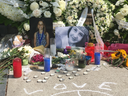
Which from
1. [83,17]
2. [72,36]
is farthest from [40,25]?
[83,17]

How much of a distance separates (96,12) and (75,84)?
10.4ft

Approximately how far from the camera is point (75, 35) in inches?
178

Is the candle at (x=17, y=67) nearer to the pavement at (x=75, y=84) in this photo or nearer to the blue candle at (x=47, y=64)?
the pavement at (x=75, y=84)

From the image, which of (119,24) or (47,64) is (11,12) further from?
(119,24)

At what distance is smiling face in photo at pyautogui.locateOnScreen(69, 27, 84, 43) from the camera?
4520 mm

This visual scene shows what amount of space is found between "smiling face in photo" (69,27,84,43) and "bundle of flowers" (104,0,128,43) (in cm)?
Result: 96

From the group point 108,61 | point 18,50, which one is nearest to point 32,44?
point 18,50

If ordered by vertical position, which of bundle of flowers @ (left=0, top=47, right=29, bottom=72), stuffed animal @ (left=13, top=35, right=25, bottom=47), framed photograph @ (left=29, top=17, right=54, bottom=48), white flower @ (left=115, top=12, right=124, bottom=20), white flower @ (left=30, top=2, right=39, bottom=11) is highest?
white flower @ (left=30, top=2, right=39, bottom=11)

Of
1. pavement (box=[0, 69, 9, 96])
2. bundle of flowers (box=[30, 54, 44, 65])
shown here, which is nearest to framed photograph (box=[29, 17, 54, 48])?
bundle of flowers (box=[30, 54, 44, 65])

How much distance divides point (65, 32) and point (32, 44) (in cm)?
109

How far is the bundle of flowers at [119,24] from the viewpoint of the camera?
14.9 feet

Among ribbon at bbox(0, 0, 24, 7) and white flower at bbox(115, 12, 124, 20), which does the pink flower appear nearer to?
ribbon at bbox(0, 0, 24, 7)

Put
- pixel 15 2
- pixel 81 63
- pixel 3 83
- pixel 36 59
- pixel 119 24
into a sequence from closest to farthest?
pixel 3 83, pixel 81 63, pixel 36 59, pixel 119 24, pixel 15 2

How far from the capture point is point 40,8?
15.5ft
